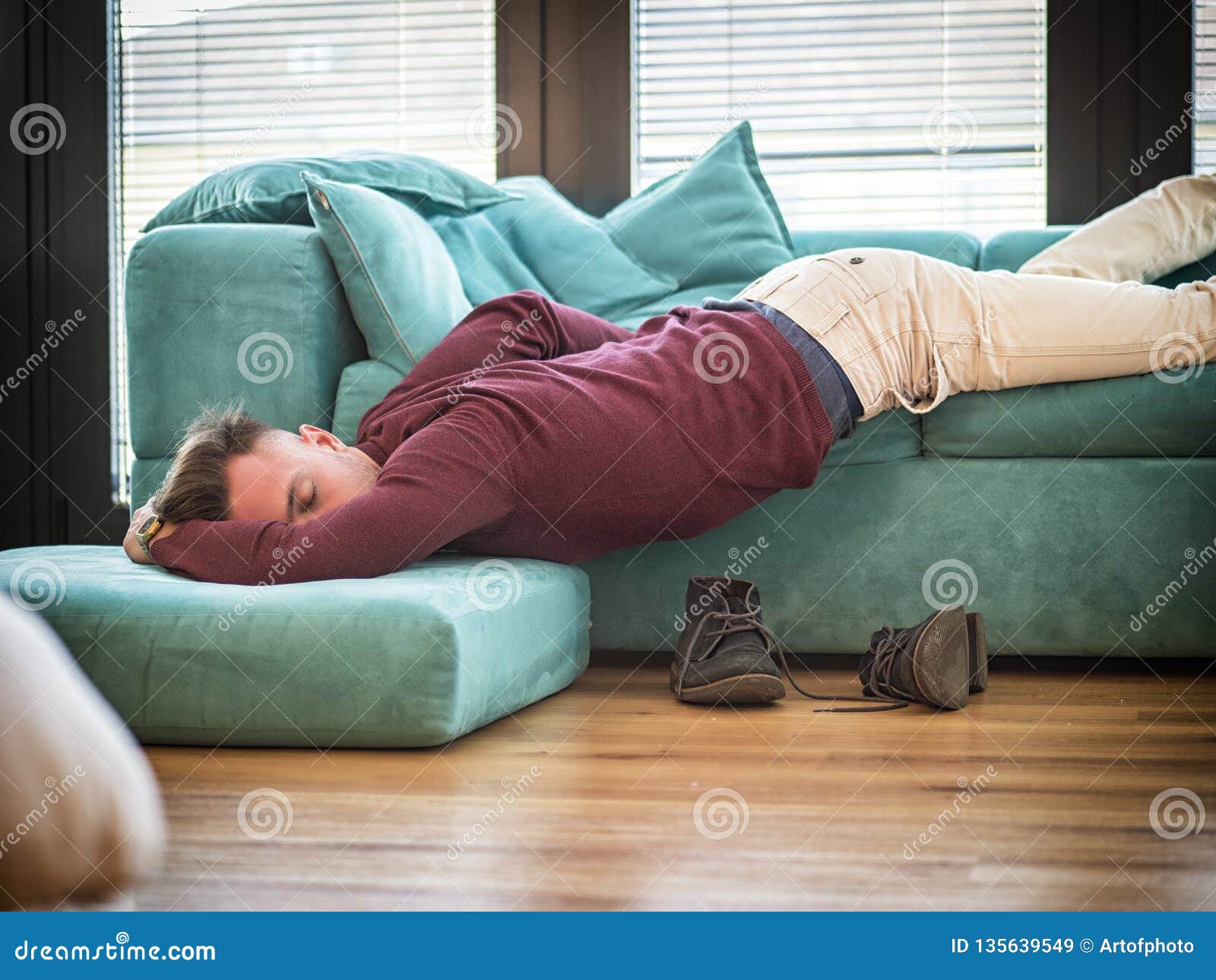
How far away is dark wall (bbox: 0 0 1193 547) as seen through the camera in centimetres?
322

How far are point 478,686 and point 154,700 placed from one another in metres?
0.40

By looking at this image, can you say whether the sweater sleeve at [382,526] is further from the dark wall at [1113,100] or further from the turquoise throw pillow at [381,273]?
the dark wall at [1113,100]

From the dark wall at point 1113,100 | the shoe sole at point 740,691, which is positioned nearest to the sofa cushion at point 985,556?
the shoe sole at point 740,691

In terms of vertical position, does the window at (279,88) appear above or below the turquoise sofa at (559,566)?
above

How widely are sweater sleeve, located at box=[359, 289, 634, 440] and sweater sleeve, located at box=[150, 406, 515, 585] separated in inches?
12.6

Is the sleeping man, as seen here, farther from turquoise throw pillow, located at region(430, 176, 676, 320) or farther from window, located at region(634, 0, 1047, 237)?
window, located at region(634, 0, 1047, 237)

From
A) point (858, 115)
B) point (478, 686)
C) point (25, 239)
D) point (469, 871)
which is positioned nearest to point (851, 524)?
point (478, 686)

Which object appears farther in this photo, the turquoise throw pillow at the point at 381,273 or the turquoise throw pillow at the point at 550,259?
the turquoise throw pillow at the point at 550,259

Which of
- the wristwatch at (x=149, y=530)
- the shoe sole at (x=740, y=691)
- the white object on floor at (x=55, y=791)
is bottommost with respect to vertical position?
the shoe sole at (x=740, y=691)

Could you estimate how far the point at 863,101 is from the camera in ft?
10.3

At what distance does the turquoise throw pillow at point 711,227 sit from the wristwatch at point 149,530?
128 centimetres

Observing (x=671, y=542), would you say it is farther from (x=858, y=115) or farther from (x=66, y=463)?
(x=66, y=463)

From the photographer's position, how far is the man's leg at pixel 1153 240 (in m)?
2.22

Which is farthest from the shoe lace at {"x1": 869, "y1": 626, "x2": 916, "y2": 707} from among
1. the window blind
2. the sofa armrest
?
the window blind
